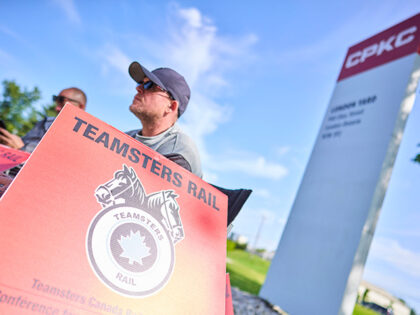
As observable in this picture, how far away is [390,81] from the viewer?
5.15m

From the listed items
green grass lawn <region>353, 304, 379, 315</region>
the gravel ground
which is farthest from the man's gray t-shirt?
green grass lawn <region>353, 304, 379, 315</region>

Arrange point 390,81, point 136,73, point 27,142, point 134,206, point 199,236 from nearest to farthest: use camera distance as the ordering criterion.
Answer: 1. point 134,206
2. point 199,236
3. point 136,73
4. point 27,142
5. point 390,81

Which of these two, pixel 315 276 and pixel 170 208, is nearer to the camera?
pixel 170 208

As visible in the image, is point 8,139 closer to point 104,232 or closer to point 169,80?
point 169,80

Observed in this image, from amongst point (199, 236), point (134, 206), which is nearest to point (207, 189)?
point (199, 236)

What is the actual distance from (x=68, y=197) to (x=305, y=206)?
18.4ft

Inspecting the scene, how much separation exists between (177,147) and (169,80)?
0.40 m

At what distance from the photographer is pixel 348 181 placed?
5059mm

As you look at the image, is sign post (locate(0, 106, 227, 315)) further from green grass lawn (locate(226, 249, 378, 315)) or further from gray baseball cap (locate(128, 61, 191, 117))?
green grass lawn (locate(226, 249, 378, 315))

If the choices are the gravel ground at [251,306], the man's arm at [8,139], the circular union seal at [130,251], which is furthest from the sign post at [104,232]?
the gravel ground at [251,306]

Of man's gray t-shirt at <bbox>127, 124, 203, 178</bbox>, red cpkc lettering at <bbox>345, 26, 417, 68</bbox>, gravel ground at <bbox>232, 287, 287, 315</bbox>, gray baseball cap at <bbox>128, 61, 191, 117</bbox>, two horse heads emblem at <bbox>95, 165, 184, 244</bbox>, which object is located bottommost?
gravel ground at <bbox>232, 287, 287, 315</bbox>

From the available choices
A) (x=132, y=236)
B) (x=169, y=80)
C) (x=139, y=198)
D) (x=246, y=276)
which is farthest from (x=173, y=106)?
(x=246, y=276)

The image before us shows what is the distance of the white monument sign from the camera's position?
449 cm

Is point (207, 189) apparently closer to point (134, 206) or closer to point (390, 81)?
point (134, 206)
